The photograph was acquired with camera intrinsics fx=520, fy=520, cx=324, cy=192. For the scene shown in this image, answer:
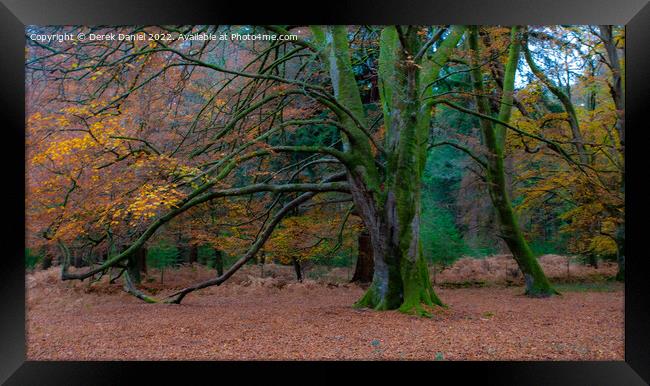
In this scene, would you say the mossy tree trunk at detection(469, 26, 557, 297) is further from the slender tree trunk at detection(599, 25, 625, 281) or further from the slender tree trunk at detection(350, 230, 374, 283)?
the slender tree trunk at detection(350, 230, 374, 283)

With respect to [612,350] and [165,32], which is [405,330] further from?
[165,32]

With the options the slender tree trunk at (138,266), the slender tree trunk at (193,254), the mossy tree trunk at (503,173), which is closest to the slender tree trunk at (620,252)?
the mossy tree trunk at (503,173)

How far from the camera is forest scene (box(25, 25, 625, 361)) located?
6.37 meters

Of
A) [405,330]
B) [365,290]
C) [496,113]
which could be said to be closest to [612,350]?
[405,330]

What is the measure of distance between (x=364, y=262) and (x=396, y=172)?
1.86m

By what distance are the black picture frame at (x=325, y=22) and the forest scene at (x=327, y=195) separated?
0.96ft

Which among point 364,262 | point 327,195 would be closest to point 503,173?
point 364,262

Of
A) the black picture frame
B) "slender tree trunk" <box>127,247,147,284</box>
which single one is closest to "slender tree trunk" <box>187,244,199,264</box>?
"slender tree trunk" <box>127,247,147,284</box>

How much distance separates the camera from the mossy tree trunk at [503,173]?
7961 millimetres

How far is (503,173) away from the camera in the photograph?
8.70 m

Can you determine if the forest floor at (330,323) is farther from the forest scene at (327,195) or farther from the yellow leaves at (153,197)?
the yellow leaves at (153,197)

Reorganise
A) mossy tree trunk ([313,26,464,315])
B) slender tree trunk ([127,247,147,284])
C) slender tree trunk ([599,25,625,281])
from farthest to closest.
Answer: slender tree trunk ([127,247,147,284])
mossy tree trunk ([313,26,464,315])
slender tree trunk ([599,25,625,281])

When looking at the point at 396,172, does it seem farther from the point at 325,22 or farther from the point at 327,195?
the point at 325,22

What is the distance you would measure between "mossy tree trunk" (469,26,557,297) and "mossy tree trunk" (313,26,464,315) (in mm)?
830
